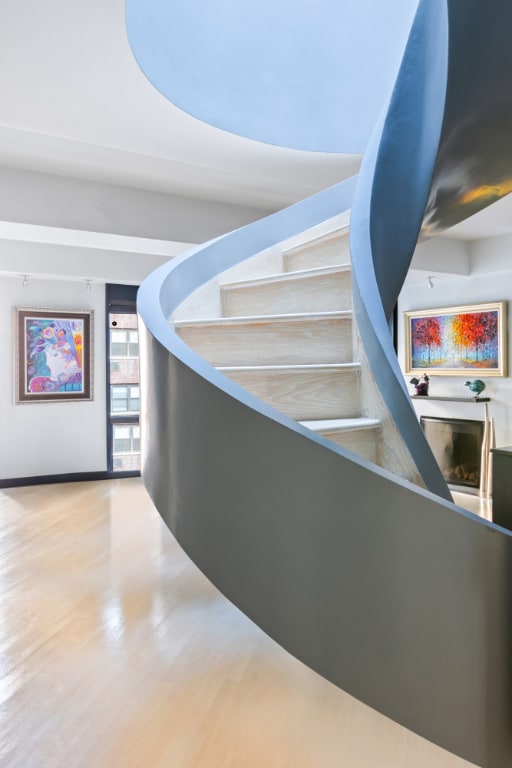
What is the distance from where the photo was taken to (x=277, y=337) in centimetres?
236

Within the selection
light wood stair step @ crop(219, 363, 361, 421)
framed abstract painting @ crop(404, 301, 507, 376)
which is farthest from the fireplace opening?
light wood stair step @ crop(219, 363, 361, 421)

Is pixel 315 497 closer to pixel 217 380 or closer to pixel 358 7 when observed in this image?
pixel 217 380

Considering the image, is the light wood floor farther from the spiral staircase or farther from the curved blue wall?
the curved blue wall

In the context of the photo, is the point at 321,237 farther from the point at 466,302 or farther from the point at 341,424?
the point at 466,302

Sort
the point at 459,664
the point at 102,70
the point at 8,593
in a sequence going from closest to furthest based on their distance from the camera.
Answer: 1. the point at 459,664
2. the point at 102,70
3. the point at 8,593

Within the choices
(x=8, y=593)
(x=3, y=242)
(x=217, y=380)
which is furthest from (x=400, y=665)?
(x=3, y=242)

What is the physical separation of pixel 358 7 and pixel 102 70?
183cm

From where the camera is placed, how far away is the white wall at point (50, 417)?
6633 millimetres

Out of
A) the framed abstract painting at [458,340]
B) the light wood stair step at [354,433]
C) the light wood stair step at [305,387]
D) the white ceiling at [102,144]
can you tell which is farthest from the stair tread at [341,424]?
the framed abstract painting at [458,340]

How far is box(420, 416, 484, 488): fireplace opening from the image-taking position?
6.30 metres

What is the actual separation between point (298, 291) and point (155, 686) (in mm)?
1876

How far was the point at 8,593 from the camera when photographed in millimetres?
3561

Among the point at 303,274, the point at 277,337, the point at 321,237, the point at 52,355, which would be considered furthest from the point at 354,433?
the point at 52,355

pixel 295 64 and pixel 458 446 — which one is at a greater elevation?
pixel 295 64
